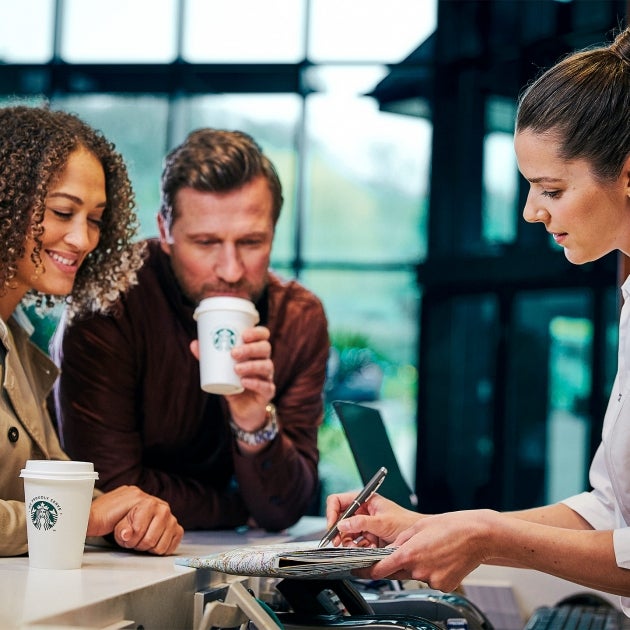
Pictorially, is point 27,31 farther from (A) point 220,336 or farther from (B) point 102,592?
(B) point 102,592

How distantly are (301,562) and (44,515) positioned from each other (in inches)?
15.4

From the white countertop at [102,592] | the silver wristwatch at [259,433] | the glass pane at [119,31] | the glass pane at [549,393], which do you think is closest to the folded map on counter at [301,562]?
the white countertop at [102,592]

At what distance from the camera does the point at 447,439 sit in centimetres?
719

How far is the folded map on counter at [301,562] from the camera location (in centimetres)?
121

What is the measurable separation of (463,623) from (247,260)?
38.3 inches

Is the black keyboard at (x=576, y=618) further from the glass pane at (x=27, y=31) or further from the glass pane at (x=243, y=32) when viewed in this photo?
the glass pane at (x=27, y=31)

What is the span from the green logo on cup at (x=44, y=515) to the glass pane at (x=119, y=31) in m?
6.82

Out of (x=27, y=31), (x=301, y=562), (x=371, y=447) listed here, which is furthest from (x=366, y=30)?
(x=301, y=562)

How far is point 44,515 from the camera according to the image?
141 cm

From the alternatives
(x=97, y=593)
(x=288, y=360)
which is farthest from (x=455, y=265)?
(x=97, y=593)

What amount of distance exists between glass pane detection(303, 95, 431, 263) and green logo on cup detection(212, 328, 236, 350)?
227 inches

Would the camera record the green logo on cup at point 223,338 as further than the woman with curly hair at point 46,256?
Yes

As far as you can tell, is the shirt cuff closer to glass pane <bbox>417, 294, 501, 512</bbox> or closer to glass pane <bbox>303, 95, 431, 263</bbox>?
glass pane <bbox>417, 294, 501, 512</bbox>

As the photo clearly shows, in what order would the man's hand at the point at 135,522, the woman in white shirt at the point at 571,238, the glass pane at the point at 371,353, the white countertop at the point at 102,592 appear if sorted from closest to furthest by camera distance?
1. the white countertop at the point at 102,592
2. the woman in white shirt at the point at 571,238
3. the man's hand at the point at 135,522
4. the glass pane at the point at 371,353
